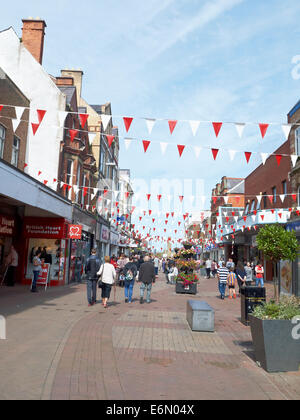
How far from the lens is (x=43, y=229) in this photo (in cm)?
1781

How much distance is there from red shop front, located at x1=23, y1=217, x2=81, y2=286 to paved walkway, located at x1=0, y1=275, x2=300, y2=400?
293 inches

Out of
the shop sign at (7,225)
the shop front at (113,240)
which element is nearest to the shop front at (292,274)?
the shop sign at (7,225)

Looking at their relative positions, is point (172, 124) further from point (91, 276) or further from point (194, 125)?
point (91, 276)

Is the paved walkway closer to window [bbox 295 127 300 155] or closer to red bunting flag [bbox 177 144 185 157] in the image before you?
red bunting flag [bbox 177 144 185 157]

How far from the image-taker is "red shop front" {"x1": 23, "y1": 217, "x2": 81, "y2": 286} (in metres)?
17.8

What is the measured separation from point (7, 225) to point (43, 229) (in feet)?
6.63

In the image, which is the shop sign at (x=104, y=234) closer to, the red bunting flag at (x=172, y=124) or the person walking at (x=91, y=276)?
the person walking at (x=91, y=276)

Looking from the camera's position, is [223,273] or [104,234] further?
[104,234]

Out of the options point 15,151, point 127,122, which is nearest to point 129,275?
point 127,122

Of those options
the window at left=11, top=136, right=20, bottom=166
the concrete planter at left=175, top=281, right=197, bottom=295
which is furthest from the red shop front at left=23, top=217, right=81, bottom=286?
the concrete planter at left=175, top=281, right=197, bottom=295

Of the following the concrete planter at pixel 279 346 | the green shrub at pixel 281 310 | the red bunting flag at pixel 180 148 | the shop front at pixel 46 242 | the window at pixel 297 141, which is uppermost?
the window at pixel 297 141

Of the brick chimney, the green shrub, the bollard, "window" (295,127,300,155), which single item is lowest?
the bollard

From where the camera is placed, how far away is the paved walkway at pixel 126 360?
4547 mm
